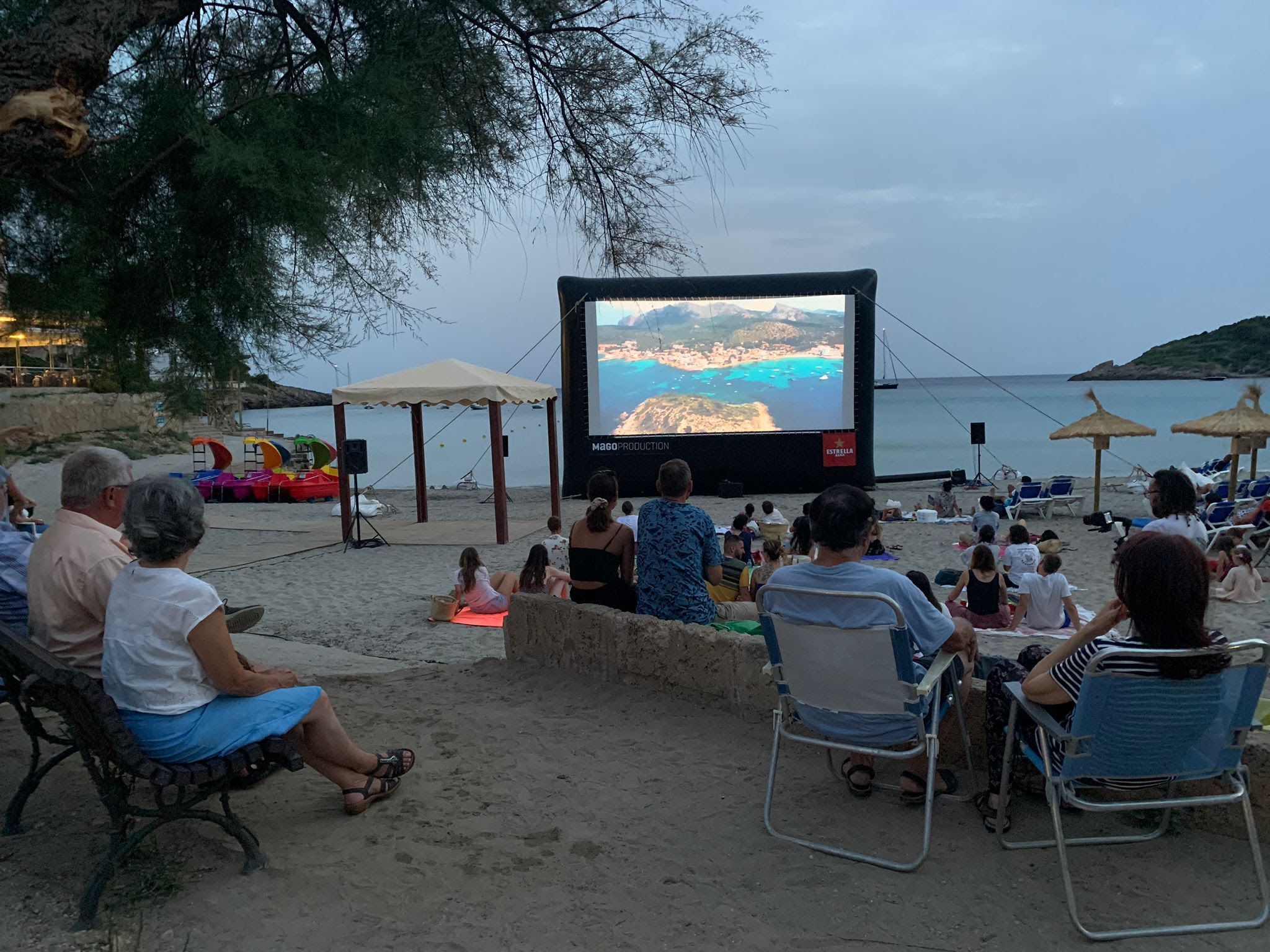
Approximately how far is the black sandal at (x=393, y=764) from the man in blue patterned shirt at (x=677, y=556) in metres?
1.48

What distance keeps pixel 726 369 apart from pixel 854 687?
1477cm

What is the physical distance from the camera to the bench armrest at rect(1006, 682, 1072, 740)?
2281 millimetres

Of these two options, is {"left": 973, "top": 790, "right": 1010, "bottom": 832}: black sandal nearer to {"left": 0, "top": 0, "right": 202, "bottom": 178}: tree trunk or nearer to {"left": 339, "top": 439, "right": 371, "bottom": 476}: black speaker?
{"left": 0, "top": 0, "right": 202, "bottom": 178}: tree trunk

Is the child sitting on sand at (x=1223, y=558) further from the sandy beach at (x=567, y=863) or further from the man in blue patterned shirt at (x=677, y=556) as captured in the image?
the sandy beach at (x=567, y=863)

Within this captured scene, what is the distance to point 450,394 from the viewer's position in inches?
436

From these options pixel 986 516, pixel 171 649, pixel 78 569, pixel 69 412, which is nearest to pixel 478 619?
pixel 78 569

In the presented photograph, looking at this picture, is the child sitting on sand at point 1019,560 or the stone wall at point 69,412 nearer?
the child sitting on sand at point 1019,560

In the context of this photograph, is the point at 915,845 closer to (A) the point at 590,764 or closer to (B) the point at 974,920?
(B) the point at 974,920

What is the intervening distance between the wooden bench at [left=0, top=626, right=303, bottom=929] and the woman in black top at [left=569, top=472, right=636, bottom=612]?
86.3 inches

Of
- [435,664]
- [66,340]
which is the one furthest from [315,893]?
[435,664]

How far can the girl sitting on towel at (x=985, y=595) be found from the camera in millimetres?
7121

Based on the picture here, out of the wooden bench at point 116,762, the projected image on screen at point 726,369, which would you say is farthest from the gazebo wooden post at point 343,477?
the wooden bench at point 116,762

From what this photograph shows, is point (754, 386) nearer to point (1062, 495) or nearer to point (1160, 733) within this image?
point (1062, 495)

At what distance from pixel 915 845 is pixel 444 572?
25.4ft
